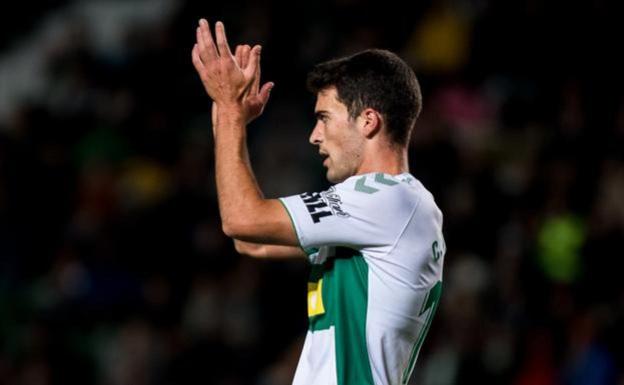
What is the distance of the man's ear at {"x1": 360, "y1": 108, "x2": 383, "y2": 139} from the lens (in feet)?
14.9

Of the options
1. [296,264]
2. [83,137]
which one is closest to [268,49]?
[83,137]

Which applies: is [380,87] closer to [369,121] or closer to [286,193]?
[369,121]

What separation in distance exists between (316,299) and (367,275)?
245 mm

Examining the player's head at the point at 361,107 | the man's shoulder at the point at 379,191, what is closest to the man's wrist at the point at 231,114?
the player's head at the point at 361,107

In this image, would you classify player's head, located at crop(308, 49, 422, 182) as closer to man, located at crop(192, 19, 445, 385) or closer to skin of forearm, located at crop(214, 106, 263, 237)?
man, located at crop(192, 19, 445, 385)

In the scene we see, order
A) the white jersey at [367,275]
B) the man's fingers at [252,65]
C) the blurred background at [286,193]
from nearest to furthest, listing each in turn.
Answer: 1. the white jersey at [367,275]
2. the man's fingers at [252,65]
3. the blurred background at [286,193]

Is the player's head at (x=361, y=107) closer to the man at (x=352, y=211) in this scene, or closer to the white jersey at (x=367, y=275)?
the man at (x=352, y=211)

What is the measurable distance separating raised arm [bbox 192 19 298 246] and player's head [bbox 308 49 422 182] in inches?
10.8

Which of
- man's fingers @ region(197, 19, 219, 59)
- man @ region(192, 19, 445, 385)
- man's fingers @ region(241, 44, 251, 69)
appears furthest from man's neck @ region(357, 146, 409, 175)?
man's fingers @ region(197, 19, 219, 59)

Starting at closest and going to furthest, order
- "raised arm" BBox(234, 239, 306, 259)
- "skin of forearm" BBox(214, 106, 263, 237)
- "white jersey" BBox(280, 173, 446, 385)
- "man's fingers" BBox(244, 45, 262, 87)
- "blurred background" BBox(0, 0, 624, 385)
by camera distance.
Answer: "skin of forearm" BBox(214, 106, 263, 237), "white jersey" BBox(280, 173, 446, 385), "man's fingers" BBox(244, 45, 262, 87), "raised arm" BBox(234, 239, 306, 259), "blurred background" BBox(0, 0, 624, 385)

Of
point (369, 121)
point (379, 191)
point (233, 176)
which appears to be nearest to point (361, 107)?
point (369, 121)

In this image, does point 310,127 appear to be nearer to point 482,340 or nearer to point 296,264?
point 296,264

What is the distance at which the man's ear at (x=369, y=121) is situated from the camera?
455 cm

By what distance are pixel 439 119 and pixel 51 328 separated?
384cm
